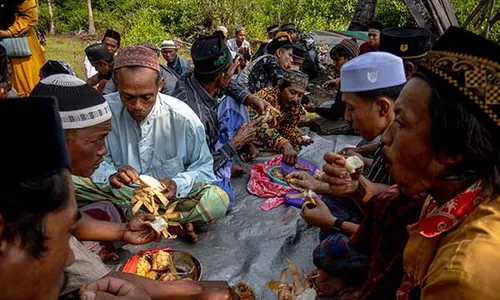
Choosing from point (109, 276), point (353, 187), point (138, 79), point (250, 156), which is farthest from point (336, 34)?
point (109, 276)

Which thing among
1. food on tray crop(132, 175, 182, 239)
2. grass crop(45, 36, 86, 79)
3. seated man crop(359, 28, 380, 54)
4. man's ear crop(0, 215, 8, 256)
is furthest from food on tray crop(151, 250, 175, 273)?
grass crop(45, 36, 86, 79)

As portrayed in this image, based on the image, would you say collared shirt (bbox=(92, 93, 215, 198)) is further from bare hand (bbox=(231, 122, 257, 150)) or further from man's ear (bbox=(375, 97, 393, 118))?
man's ear (bbox=(375, 97, 393, 118))

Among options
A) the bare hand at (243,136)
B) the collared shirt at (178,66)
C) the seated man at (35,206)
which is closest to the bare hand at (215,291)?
the seated man at (35,206)

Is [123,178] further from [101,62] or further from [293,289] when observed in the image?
[101,62]

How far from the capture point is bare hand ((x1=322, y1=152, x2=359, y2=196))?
2.12m

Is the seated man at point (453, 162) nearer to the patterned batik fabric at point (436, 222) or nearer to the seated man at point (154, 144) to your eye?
the patterned batik fabric at point (436, 222)

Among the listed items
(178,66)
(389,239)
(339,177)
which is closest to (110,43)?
(178,66)

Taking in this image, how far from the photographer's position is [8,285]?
3.80 feet

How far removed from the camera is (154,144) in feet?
11.3

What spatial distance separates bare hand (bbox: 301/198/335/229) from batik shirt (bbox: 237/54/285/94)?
3.13 m

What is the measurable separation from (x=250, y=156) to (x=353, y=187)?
278 cm

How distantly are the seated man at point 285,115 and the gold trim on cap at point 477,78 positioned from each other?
3.09 metres

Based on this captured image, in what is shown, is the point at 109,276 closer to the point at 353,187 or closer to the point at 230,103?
the point at 353,187

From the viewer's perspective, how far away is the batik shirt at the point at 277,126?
15.3ft
